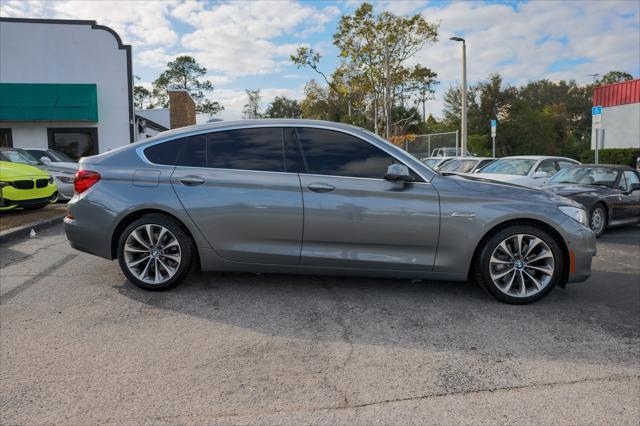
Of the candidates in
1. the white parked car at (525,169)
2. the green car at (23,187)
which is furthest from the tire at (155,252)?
the white parked car at (525,169)

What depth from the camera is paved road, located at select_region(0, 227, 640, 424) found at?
2.77 meters

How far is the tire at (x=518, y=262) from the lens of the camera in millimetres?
4543

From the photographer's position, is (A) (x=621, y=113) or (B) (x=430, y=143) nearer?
(A) (x=621, y=113)

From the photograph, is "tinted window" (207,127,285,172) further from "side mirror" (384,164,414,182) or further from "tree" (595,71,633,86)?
"tree" (595,71,633,86)

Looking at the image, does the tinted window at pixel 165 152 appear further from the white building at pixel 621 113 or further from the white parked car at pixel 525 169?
the white building at pixel 621 113

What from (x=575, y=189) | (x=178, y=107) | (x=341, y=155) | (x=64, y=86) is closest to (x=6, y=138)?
(x=64, y=86)

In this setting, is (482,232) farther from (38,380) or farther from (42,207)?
(42,207)

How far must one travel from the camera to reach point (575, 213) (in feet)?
15.4

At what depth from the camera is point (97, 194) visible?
4809 millimetres

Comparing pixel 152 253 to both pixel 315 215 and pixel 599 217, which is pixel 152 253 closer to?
pixel 315 215

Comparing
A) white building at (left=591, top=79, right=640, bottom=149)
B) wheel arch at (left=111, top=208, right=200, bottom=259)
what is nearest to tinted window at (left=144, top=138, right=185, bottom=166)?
wheel arch at (left=111, top=208, right=200, bottom=259)

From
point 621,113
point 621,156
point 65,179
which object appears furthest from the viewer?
point 621,113

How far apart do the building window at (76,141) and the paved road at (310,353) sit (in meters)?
17.5

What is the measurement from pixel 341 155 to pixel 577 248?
2326mm
